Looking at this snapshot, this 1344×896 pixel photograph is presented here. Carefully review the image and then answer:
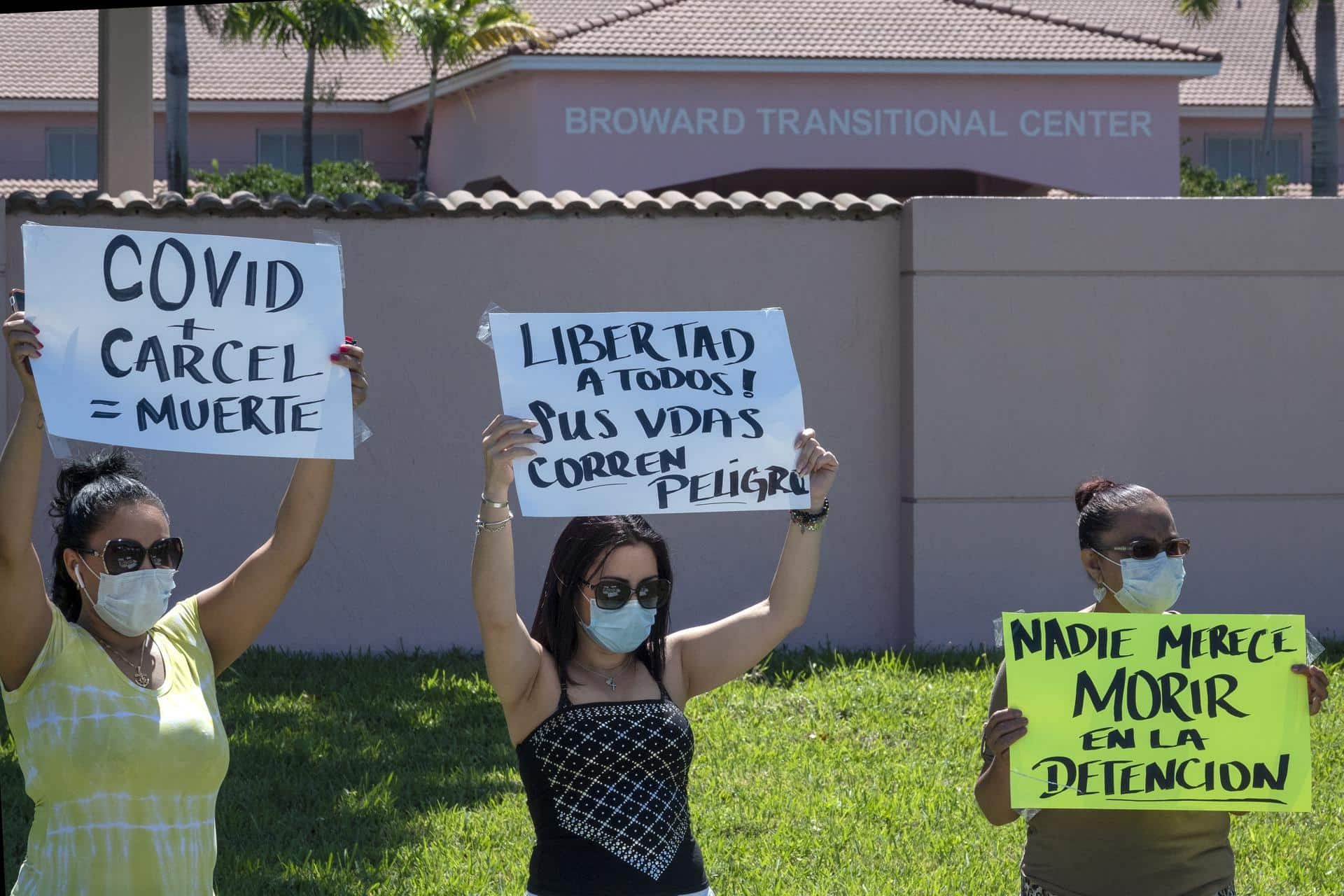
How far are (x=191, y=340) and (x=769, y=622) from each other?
55.4 inches

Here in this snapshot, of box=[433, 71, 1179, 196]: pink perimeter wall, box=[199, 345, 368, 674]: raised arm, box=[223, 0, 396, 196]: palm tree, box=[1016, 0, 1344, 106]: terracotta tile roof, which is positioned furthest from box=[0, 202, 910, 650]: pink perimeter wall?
box=[1016, 0, 1344, 106]: terracotta tile roof

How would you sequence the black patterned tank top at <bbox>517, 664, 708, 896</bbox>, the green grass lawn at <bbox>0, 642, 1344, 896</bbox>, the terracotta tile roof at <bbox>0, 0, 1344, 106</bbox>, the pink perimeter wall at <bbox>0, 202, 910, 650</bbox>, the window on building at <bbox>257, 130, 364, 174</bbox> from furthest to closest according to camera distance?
the window on building at <bbox>257, 130, 364, 174</bbox> < the terracotta tile roof at <bbox>0, 0, 1344, 106</bbox> < the pink perimeter wall at <bbox>0, 202, 910, 650</bbox> < the green grass lawn at <bbox>0, 642, 1344, 896</bbox> < the black patterned tank top at <bbox>517, 664, 708, 896</bbox>

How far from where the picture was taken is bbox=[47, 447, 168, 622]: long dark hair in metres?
3.22

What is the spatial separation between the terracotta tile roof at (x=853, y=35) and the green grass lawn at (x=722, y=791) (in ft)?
55.1

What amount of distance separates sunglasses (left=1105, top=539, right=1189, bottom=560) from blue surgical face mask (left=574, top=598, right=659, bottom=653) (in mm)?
1098

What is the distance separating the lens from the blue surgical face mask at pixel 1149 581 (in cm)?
363

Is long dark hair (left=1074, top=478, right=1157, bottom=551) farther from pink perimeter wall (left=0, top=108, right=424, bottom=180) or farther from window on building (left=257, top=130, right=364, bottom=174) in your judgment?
window on building (left=257, top=130, right=364, bottom=174)

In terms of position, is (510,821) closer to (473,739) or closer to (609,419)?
(473,739)

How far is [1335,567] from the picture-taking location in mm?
9656

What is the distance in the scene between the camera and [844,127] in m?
24.5

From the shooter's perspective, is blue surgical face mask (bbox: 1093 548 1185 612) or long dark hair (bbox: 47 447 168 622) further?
blue surgical face mask (bbox: 1093 548 1185 612)

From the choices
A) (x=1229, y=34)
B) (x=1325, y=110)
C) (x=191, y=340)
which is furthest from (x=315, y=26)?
(x=191, y=340)

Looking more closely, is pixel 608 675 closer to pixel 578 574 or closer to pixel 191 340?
pixel 578 574

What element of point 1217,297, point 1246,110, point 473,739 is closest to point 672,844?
point 473,739
